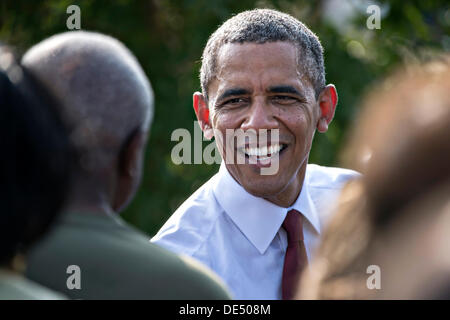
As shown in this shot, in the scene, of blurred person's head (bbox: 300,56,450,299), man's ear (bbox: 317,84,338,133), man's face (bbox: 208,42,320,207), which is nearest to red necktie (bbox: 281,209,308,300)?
man's face (bbox: 208,42,320,207)

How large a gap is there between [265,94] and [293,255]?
0.66m

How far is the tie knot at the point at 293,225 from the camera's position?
299 cm

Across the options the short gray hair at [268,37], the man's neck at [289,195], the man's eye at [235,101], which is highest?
the short gray hair at [268,37]

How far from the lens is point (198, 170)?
6.58 metres

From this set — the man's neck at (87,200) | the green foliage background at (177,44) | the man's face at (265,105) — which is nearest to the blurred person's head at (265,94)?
the man's face at (265,105)

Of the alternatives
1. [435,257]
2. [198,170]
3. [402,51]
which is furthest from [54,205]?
[402,51]

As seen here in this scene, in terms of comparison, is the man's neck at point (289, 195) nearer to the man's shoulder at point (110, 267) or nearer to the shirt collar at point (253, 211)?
the shirt collar at point (253, 211)

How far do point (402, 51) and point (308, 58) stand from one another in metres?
4.25

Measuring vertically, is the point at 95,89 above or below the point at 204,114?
below

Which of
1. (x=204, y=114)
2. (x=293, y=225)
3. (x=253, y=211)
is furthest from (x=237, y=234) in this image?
(x=204, y=114)

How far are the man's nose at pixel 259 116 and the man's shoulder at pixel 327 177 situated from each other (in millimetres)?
482

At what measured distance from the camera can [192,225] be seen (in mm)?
3023

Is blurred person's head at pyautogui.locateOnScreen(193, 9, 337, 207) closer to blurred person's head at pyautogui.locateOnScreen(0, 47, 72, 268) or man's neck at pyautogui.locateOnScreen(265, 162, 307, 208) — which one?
man's neck at pyautogui.locateOnScreen(265, 162, 307, 208)

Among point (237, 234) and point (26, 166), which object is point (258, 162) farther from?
point (26, 166)
